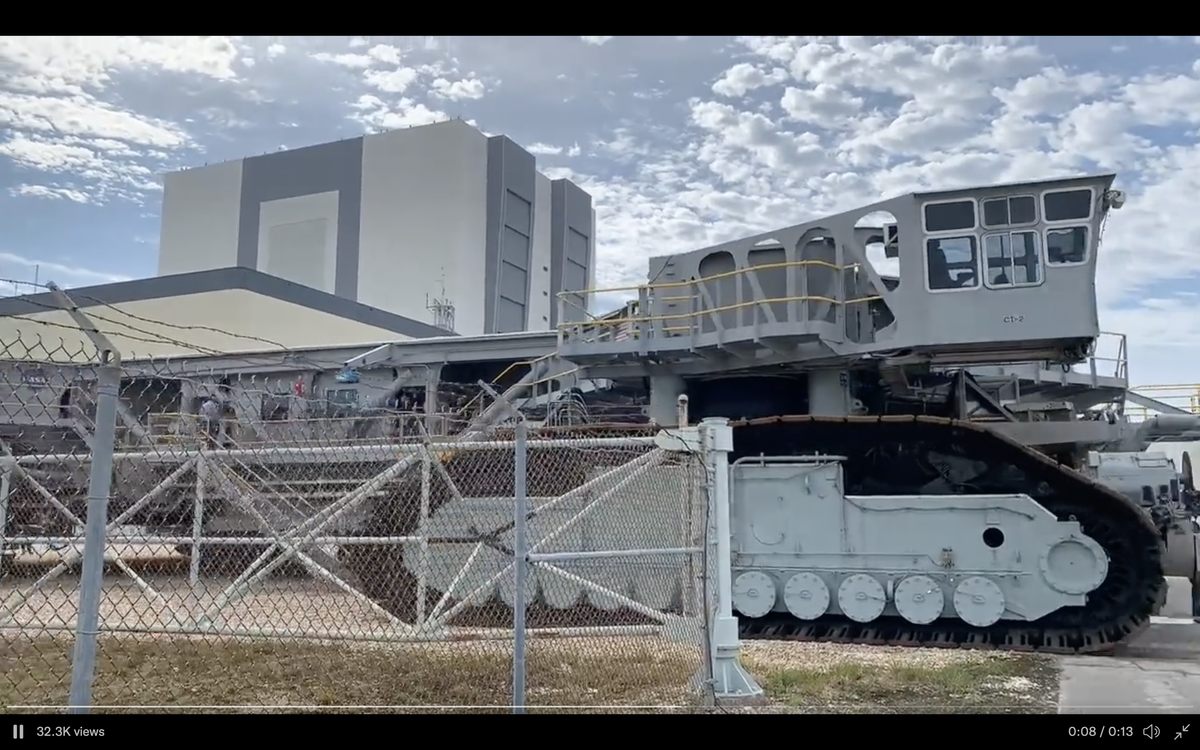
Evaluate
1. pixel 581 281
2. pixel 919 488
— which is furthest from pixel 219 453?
pixel 581 281

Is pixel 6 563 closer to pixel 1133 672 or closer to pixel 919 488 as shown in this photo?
pixel 919 488

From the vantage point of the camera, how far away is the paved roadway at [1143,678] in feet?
21.9

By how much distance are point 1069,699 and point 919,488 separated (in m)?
4.04

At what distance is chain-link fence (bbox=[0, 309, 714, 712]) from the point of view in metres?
5.82

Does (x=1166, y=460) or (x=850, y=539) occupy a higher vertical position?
(x=1166, y=460)

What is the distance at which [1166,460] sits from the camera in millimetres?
12156

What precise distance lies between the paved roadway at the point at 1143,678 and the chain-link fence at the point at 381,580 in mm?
3067

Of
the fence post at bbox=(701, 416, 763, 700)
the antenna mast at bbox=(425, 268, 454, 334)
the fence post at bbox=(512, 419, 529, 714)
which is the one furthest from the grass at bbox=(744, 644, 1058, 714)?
the antenna mast at bbox=(425, 268, 454, 334)

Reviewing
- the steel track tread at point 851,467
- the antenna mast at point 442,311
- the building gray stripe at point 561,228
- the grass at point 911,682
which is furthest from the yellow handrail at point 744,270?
the building gray stripe at point 561,228

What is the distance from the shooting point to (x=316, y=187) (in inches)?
1699

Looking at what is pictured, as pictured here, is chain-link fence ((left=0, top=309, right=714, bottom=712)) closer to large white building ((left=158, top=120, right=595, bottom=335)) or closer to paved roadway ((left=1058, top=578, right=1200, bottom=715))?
paved roadway ((left=1058, top=578, right=1200, bottom=715))

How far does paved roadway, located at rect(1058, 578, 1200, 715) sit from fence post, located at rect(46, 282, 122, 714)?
206 inches
